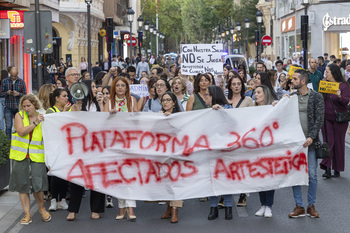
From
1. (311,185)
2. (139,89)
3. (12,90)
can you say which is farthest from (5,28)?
(311,185)

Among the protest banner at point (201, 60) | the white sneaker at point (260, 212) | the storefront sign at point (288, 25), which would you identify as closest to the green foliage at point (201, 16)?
the storefront sign at point (288, 25)

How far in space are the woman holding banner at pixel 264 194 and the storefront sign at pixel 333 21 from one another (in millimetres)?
36085

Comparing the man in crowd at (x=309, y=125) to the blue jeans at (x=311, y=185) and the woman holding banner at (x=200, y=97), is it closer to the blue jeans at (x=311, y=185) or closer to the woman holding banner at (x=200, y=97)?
the blue jeans at (x=311, y=185)

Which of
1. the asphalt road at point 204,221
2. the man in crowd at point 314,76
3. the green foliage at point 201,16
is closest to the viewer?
the asphalt road at point 204,221

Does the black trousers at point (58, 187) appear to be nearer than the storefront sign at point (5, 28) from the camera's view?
Yes

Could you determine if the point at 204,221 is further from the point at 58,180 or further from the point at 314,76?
the point at 314,76

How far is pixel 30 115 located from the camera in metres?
9.09

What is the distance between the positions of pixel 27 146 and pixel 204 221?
2.38m

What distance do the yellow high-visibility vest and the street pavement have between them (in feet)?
2.73

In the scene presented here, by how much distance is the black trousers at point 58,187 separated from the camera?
9.94 m

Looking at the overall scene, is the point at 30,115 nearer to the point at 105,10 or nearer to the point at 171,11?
the point at 105,10

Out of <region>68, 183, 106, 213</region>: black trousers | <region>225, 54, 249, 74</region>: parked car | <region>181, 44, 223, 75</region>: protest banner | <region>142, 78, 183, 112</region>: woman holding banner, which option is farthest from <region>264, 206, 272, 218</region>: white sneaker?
<region>225, 54, 249, 74</region>: parked car

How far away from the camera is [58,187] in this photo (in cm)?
996

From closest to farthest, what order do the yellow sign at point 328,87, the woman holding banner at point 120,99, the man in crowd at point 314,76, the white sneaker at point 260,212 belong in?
the white sneaker at point 260,212
the woman holding banner at point 120,99
the yellow sign at point 328,87
the man in crowd at point 314,76
